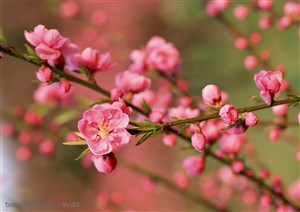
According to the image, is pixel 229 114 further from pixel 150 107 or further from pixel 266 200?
pixel 266 200

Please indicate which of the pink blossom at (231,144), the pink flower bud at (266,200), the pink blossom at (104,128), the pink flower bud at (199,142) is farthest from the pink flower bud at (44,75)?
the pink flower bud at (266,200)

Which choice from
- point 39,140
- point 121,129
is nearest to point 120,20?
point 39,140

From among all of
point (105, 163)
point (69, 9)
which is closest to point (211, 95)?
point (105, 163)

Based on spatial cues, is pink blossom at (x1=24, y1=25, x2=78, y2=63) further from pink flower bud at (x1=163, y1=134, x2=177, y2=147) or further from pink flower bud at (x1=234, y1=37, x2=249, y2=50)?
pink flower bud at (x1=234, y1=37, x2=249, y2=50)

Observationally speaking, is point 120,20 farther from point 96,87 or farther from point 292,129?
point 96,87

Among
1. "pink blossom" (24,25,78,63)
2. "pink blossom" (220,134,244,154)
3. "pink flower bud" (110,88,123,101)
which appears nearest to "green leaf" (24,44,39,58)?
"pink blossom" (24,25,78,63)

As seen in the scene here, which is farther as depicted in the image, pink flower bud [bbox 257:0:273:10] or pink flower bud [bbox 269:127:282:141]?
pink flower bud [bbox 257:0:273:10]
